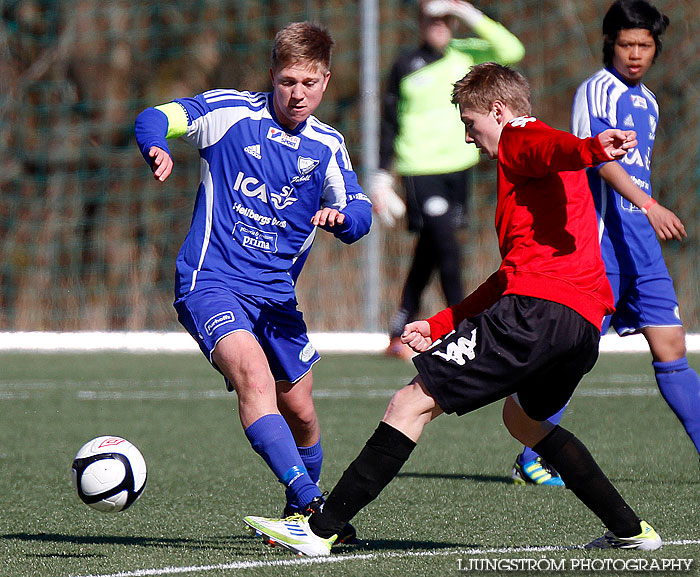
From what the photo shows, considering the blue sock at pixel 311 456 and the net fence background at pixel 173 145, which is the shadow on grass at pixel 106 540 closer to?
the blue sock at pixel 311 456

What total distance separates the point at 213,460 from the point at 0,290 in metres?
8.99

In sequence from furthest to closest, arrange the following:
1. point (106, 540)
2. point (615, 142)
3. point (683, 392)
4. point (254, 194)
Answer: point (683, 392), point (254, 194), point (106, 540), point (615, 142)

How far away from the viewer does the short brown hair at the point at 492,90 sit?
377 centimetres

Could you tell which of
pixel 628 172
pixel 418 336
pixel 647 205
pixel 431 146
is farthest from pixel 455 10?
pixel 418 336

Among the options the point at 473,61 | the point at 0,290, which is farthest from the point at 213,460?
the point at 0,290

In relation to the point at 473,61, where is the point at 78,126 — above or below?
below

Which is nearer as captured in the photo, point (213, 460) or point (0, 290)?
point (213, 460)

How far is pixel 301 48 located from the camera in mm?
4367

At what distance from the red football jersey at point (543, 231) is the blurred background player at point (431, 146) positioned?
210 inches

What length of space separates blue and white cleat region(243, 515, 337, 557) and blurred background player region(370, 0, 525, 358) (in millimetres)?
5573

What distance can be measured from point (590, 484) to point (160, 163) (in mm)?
1642

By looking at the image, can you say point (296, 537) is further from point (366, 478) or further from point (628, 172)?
point (628, 172)

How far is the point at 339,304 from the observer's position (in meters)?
13.4

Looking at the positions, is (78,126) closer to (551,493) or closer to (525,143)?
(551,493)
